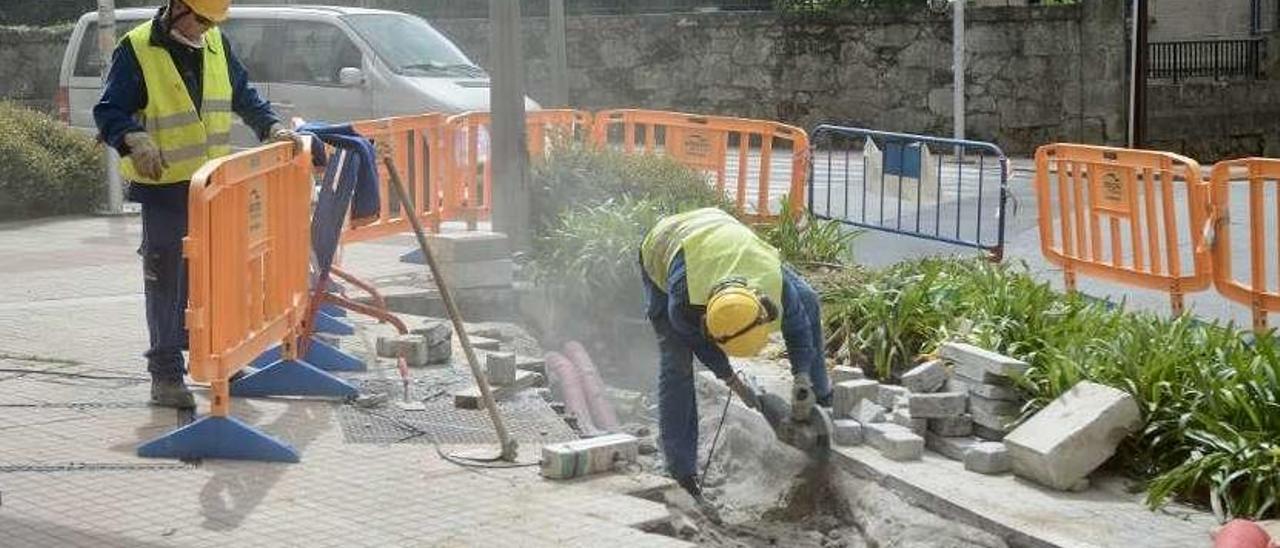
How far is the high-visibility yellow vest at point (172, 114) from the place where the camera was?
732cm

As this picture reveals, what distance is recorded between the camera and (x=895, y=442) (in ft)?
23.4

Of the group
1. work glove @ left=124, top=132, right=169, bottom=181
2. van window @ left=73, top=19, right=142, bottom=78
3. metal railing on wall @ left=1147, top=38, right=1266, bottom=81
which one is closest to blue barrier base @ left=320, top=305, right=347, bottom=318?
work glove @ left=124, top=132, right=169, bottom=181

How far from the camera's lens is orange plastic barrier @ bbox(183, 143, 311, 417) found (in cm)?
643

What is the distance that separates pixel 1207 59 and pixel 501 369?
771 inches

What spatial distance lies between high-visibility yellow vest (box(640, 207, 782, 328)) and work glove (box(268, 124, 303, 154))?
161cm

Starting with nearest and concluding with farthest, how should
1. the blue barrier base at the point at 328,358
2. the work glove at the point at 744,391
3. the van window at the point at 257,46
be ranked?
the work glove at the point at 744,391, the blue barrier base at the point at 328,358, the van window at the point at 257,46

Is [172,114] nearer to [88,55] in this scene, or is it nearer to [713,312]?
[713,312]

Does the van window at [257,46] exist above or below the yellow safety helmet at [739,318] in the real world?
above

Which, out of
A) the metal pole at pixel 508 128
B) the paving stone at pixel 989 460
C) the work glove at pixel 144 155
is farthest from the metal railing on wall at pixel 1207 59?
the work glove at pixel 144 155

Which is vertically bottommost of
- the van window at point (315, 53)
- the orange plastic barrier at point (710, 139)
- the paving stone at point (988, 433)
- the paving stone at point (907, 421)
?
the paving stone at point (988, 433)

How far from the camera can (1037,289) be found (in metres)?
8.45

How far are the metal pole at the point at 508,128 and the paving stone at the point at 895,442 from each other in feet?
14.7

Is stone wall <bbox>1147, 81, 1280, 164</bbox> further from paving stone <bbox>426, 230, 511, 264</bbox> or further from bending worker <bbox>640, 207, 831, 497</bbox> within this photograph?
bending worker <bbox>640, 207, 831, 497</bbox>

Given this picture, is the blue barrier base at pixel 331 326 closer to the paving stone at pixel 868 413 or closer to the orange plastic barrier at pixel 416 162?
the orange plastic barrier at pixel 416 162
